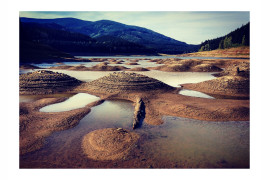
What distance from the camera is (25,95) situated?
18.8m

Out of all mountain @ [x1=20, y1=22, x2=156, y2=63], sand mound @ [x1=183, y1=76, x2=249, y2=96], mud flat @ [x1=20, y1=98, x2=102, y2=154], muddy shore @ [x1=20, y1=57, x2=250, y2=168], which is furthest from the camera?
mountain @ [x1=20, y1=22, x2=156, y2=63]

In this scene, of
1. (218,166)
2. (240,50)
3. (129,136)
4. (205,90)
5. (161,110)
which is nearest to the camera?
(218,166)

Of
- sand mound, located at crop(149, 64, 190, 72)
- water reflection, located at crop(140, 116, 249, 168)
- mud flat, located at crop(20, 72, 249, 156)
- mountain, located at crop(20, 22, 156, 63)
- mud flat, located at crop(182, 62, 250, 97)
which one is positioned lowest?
water reflection, located at crop(140, 116, 249, 168)

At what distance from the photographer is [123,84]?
20.7 m

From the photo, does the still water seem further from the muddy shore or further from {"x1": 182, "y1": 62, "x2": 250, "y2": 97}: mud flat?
{"x1": 182, "y1": 62, "x2": 250, "y2": 97}: mud flat

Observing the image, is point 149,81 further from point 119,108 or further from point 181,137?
point 181,137

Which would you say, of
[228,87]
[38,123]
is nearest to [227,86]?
[228,87]

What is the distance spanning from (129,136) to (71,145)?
323cm

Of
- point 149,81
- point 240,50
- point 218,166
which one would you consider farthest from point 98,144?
point 240,50

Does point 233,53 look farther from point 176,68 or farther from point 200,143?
point 200,143

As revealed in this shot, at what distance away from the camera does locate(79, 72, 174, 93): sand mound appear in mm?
20172

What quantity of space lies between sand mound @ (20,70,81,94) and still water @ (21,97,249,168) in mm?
10696

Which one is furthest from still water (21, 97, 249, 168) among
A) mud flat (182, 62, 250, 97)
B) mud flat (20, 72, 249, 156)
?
mud flat (182, 62, 250, 97)

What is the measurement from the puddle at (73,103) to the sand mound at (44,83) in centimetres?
346
